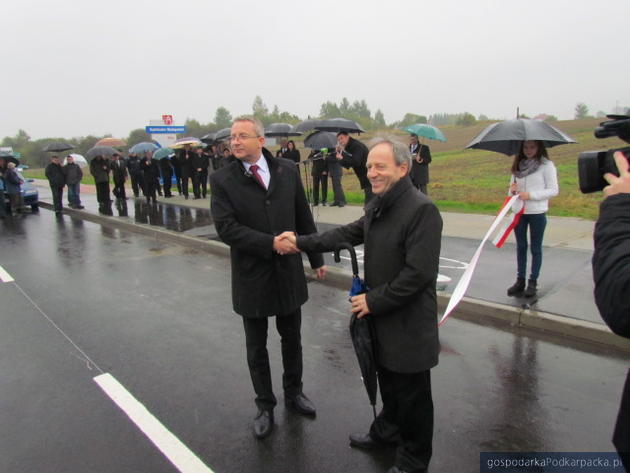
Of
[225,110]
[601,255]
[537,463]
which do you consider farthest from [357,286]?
[225,110]

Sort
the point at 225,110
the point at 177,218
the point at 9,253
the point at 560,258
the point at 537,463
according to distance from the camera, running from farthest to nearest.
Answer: the point at 225,110 < the point at 177,218 < the point at 9,253 < the point at 560,258 < the point at 537,463

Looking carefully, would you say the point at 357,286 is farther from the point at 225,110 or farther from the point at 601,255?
the point at 225,110

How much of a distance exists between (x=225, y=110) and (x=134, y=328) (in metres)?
141

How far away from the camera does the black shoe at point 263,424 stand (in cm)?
303

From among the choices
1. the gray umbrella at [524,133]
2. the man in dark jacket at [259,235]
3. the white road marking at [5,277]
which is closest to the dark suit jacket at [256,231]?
the man in dark jacket at [259,235]

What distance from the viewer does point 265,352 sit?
3.21 m

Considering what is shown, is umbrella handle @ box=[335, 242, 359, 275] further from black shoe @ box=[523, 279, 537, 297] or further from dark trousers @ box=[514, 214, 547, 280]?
black shoe @ box=[523, 279, 537, 297]

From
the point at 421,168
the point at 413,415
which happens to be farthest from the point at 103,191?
the point at 413,415

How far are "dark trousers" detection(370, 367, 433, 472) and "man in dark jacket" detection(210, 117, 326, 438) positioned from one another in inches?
33.6

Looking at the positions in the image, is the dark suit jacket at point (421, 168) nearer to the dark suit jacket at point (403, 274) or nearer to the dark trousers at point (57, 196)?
the dark suit jacket at point (403, 274)

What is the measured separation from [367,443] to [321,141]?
356 inches

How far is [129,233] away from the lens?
37.3 ft

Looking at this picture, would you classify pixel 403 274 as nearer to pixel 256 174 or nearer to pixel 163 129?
pixel 256 174

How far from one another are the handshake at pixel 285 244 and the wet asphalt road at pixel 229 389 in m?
1.28
